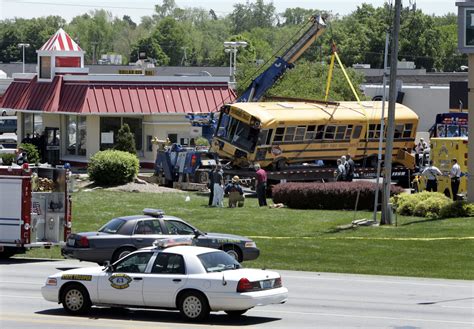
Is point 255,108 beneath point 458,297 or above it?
above

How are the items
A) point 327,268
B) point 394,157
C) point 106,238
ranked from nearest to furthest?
1. point 106,238
2. point 327,268
3. point 394,157

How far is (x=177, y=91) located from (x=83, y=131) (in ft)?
17.4

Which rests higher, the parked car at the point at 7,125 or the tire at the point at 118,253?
the parked car at the point at 7,125

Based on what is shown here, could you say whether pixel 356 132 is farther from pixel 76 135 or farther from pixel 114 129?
pixel 76 135

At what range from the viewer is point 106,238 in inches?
1062

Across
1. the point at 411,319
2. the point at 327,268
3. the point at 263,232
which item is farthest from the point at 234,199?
the point at 411,319

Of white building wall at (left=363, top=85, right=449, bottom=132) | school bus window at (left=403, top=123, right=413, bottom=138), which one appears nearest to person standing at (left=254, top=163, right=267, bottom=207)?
school bus window at (left=403, top=123, right=413, bottom=138)

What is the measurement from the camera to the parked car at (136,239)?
26844 mm

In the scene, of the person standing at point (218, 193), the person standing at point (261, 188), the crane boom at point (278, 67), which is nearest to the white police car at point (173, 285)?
the person standing at point (218, 193)

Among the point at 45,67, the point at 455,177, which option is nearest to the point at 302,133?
the point at 455,177

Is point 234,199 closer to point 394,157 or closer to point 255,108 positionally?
point 255,108

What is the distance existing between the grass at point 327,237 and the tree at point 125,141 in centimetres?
1335

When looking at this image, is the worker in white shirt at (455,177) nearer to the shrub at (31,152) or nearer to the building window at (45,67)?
the shrub at (31,152)

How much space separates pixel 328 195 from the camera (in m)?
39.9
